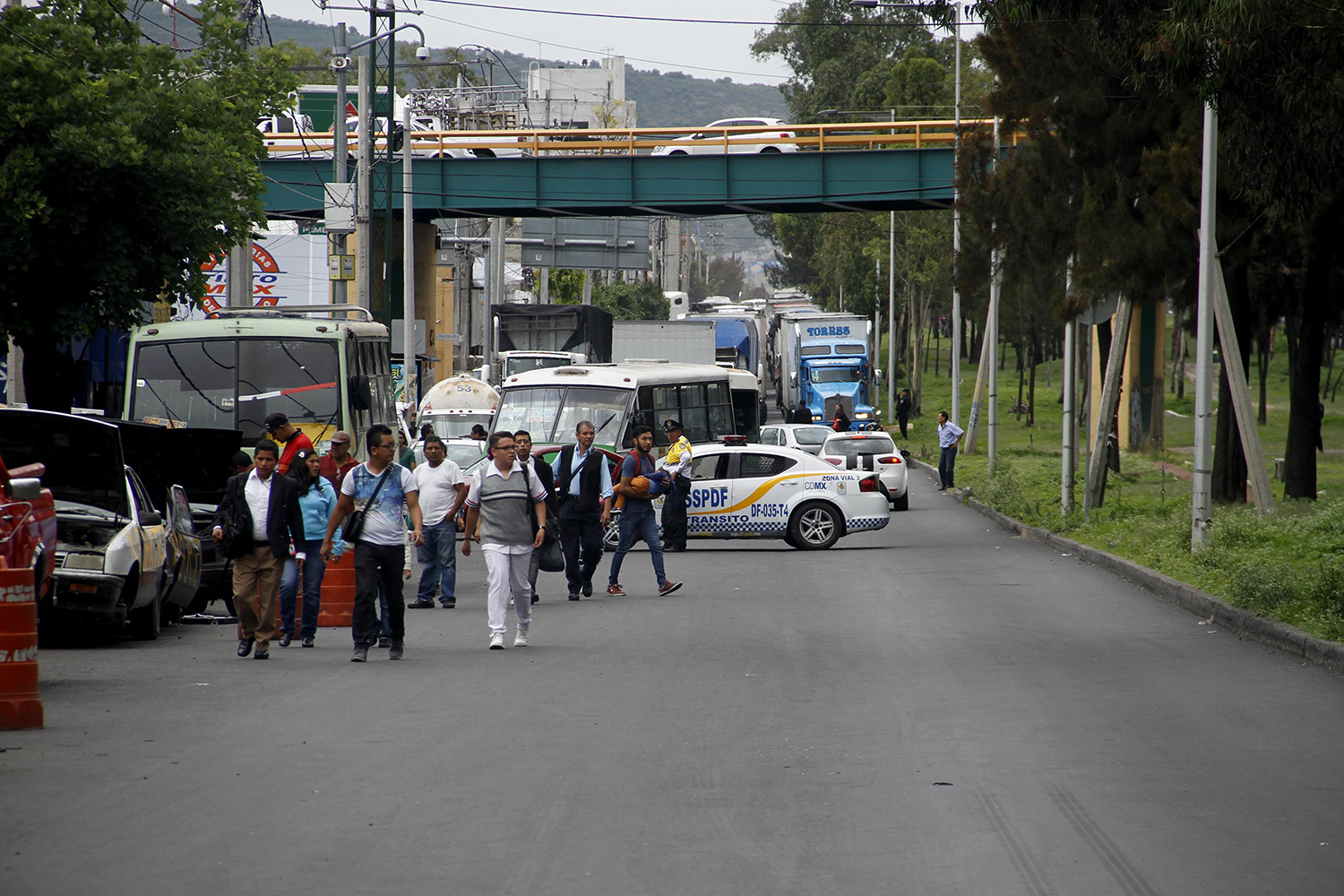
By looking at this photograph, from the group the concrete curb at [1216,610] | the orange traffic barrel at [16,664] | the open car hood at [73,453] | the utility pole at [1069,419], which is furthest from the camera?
the utility pole at [1069,419]

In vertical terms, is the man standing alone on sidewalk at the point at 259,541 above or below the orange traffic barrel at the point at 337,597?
above

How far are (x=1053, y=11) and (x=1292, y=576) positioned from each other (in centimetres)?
572

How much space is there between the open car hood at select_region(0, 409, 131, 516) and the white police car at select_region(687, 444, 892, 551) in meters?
11.1

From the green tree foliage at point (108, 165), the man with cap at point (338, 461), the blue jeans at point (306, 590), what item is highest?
the green tree foliage at point (108, 165)

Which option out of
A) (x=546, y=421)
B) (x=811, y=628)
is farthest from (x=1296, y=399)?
(x=811, y=628)

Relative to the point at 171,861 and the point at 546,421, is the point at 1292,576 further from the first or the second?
the point at 546,421

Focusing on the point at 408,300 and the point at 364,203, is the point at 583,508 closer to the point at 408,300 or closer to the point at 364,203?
the point at 364,203

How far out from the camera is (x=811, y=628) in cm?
1362

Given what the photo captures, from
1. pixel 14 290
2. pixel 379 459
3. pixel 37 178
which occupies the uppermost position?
pixel 37 178

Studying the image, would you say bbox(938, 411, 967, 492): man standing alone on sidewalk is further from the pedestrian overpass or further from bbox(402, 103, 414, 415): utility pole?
bbox(402, 103, 414, 415): utility pole

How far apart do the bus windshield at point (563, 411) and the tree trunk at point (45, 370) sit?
6877 millimetres

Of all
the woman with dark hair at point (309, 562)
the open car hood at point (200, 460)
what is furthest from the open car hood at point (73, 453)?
A: the open car hood at point (200, 460)

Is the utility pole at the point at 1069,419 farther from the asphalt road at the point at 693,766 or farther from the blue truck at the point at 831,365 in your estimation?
the blue truck at the point at 831,365

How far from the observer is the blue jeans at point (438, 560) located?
15836 millimetres
